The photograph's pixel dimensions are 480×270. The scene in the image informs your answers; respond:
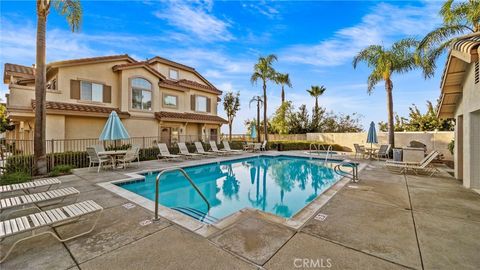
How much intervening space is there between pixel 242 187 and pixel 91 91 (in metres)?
13.5

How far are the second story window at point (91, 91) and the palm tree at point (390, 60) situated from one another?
20.7 metres

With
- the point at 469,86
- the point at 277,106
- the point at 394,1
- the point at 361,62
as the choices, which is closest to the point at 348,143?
the point at 361,62

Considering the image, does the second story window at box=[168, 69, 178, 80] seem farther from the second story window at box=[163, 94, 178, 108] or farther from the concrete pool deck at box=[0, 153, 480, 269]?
the concrete pool deck at box=[0, 153, 480, 269]

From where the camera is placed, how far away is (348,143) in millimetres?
21922

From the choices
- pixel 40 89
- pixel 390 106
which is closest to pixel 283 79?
pixel 390 106

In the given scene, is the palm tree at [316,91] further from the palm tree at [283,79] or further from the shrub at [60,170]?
the shrub at [60,170]

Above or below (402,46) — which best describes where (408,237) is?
below

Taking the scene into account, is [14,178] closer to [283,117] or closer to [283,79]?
[283,79]

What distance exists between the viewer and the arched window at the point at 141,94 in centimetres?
1672

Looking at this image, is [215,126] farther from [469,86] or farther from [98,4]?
[469,86]

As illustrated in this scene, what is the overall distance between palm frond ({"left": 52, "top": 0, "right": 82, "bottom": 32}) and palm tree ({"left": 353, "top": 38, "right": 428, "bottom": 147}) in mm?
18893

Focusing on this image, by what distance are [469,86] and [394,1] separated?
6506 millimetres

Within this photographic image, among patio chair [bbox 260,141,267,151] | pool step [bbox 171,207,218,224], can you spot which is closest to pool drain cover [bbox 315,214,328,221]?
pool step [bbox 171,207,218,224]

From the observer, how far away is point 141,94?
1712cm
